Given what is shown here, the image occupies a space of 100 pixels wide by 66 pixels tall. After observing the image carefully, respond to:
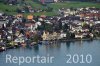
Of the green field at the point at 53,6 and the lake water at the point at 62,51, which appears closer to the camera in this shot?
Result: the lake water at the point at 62,51

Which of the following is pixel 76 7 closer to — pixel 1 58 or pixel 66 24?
pixel 66 24

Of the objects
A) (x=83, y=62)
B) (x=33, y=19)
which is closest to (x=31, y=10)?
(x=33, y=19)

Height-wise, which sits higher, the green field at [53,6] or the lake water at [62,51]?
the green field at [53,6]

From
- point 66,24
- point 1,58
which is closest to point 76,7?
point 66,24

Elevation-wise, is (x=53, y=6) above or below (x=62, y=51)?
above

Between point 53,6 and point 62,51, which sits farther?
point 53,6

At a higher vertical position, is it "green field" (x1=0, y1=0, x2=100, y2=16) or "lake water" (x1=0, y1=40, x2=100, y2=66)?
"green field" (x1=0, y1=0, x2=100, y2=16)

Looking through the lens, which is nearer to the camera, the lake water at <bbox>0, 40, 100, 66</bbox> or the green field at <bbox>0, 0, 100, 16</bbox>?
the lake water at <bbox>0, 40, 100, 66</bbox>
